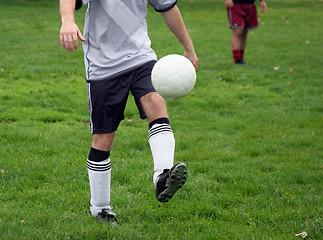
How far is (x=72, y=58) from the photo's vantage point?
426 inches

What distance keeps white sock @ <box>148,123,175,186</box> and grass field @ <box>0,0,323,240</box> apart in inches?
25.8

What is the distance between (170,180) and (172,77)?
70 centimetres

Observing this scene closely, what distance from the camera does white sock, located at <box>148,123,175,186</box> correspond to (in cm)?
329

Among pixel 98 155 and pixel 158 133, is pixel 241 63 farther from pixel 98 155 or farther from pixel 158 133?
pixel 158 133

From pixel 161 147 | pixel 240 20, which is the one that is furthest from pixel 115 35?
pixel 240 20

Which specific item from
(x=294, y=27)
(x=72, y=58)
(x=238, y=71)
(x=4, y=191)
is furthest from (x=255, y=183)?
(x=294, y=27)

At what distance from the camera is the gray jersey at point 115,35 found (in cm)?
344

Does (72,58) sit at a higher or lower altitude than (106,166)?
lower

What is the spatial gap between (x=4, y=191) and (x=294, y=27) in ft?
48.4

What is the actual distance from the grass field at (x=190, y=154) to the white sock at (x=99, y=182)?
174 mm

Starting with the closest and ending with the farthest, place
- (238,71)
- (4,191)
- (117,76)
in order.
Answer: (117,76), (4,191), (238,71)

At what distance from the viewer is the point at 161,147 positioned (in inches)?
130

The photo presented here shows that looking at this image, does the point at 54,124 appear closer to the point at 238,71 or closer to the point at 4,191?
the point at 4,191

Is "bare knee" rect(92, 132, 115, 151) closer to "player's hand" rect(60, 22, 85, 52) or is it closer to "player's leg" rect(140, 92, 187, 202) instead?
"player's leg" rect(140, 92, 187, 202)
